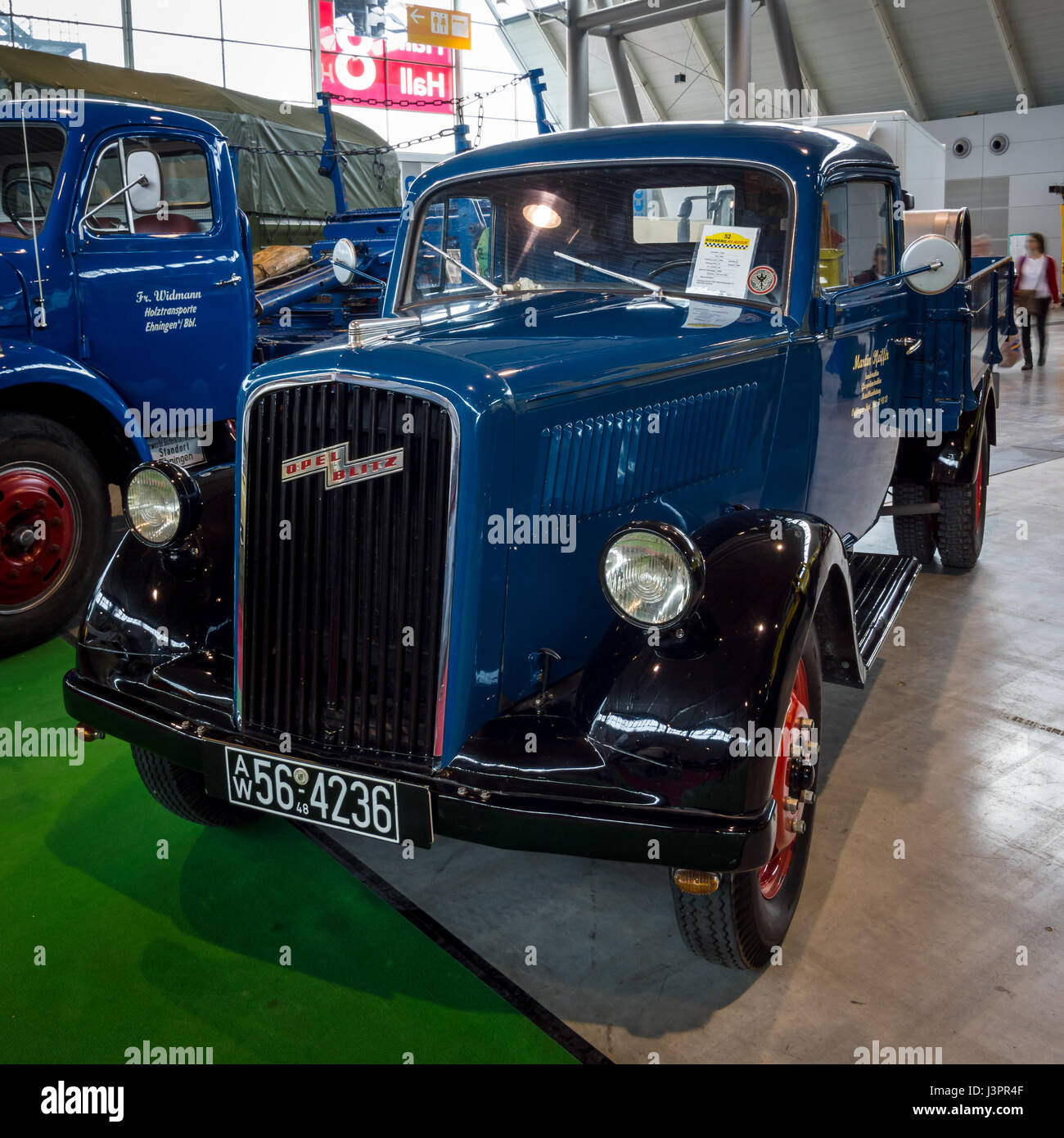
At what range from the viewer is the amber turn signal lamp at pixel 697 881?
1993 mm

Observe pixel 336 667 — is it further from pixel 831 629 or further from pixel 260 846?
pixel 831 629

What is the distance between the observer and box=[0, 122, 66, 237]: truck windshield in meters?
4.56

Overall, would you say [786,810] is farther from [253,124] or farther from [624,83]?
[624,83]

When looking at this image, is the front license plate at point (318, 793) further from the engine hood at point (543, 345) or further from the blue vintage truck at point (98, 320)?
the blue vintage truck at point (98, 320)

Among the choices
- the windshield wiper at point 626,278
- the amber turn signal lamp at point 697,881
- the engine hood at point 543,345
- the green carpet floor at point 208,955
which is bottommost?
the green carpet floor at point 208,955

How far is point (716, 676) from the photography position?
2.00 metres

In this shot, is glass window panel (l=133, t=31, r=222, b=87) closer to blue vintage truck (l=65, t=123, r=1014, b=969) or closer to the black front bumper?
blue vintage truck (l=65, t=123, r=1014, b=969)

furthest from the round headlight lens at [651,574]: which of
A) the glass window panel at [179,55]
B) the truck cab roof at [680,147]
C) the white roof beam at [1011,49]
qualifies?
the white roof beam at [1011,49]

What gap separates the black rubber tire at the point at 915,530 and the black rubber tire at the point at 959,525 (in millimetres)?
47

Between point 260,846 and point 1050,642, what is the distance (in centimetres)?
318

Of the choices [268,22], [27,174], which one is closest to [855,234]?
[27,174]

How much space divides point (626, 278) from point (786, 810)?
1568 millimetres

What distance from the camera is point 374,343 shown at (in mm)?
2299
